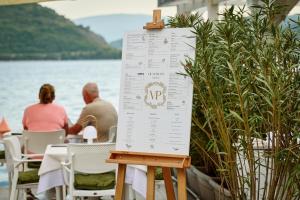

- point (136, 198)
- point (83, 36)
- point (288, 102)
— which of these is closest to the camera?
point (288, 102)

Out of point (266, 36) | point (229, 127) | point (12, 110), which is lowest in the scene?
point (12, 110)

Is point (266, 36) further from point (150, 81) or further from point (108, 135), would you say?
point (108, 135)

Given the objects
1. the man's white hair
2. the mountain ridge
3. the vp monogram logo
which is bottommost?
the man's white hair

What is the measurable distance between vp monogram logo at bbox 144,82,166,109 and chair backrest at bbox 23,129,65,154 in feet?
7.87

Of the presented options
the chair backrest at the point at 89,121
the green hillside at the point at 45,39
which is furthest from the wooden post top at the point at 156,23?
the green hillside at the point at 45,39

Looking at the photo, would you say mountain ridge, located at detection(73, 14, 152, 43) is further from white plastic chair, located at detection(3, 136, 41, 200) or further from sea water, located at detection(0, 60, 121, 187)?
white plastic chair, located at detection(3, 136, 41, 200)

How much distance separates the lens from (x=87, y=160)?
505cm

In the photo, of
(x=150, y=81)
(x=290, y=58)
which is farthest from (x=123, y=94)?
(x=290, y=58)

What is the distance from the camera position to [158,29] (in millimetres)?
4113

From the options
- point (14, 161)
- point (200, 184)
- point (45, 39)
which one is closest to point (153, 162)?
point (200, 184)

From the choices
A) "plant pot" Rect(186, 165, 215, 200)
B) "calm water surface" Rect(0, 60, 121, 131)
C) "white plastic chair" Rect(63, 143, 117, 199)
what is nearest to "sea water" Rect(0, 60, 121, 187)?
"calm water surface" Rect(0, 60, 121, 131)

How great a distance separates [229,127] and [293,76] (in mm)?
540

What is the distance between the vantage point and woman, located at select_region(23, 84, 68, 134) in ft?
22.5

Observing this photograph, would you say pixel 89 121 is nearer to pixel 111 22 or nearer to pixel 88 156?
pixel 88 156
